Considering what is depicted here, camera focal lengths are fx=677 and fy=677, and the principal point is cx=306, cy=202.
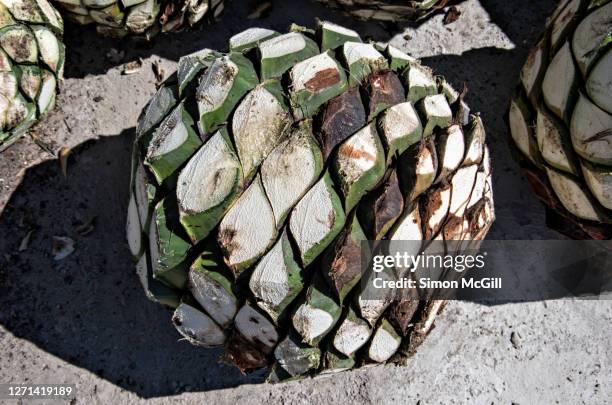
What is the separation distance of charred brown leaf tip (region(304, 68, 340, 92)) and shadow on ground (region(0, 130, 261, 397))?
0.56m

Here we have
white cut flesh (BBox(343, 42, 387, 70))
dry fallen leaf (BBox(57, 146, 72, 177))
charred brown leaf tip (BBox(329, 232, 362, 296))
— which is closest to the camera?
charred brown leaf tip (BBox(329, 232, 362, 296))

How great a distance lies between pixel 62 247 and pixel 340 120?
2.25ft

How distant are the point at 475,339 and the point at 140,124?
30.7 inches

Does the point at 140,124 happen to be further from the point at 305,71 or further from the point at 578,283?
the point at 578,283

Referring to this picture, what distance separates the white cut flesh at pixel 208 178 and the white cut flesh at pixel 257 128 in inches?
0.7

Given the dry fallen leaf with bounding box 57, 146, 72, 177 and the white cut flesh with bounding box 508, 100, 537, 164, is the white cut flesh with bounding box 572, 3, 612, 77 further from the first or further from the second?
the dry fallen leaf with bounding box 57, 146, 72, 177

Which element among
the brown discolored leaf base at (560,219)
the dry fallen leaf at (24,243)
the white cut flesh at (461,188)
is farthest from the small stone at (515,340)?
the dry fallen leaf at (24,243)

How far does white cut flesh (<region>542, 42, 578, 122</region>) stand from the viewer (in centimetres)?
105

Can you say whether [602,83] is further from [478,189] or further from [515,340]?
[515,340]

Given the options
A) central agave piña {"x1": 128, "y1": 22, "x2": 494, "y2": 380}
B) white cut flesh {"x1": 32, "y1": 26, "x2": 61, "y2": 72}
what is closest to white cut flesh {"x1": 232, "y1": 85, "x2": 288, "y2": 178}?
central agave piña {"x1": 128, "y1": 22, "x2": 494, "y2": 380}

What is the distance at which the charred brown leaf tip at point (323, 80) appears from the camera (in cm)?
94

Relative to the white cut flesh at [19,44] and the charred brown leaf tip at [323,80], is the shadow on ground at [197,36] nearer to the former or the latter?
the white cut flesh at [19,44]

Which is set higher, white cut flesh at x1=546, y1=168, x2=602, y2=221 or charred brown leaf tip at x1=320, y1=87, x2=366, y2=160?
charred brown leaf tip at x1=320, y1=87, x2=366, y2=160

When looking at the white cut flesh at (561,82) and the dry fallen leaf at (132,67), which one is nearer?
the white cut flesh at (561,82)
